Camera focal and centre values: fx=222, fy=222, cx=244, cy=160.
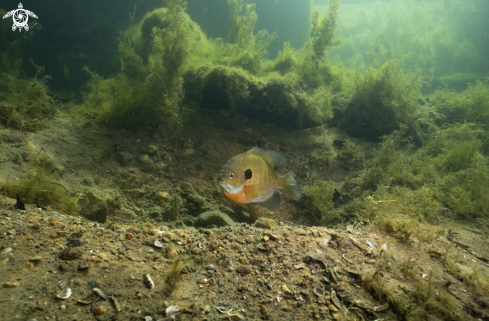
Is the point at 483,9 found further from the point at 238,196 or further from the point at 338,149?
the point at 238,196

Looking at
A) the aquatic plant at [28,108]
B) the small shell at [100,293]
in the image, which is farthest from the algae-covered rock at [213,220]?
the aquatic plant at [28,108]

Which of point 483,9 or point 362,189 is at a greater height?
point 483,9

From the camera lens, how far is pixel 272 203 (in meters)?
2.91

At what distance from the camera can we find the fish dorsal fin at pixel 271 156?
296 cm

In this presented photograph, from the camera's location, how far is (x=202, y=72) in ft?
24.5

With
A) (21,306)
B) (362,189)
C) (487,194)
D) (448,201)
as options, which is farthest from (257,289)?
(487,194)

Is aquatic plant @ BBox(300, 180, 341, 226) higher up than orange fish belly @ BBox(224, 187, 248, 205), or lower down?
lower down

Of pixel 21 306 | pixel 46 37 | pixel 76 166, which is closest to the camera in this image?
pixel 21 306

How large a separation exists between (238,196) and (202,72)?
6.11 meters

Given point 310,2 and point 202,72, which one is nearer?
point 202,72

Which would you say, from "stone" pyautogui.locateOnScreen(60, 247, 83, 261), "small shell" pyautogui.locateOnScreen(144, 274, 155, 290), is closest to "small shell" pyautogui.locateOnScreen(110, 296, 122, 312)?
"small shell" pyautogui.locateOnScreen(144, 274, 155, 290)

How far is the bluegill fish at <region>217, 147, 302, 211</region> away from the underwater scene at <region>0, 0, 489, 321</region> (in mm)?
19

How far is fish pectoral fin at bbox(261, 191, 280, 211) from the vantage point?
2.84m

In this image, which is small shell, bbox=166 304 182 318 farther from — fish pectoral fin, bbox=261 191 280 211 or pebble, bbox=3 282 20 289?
fish pectoral fin, bbox=261 191 280 211
